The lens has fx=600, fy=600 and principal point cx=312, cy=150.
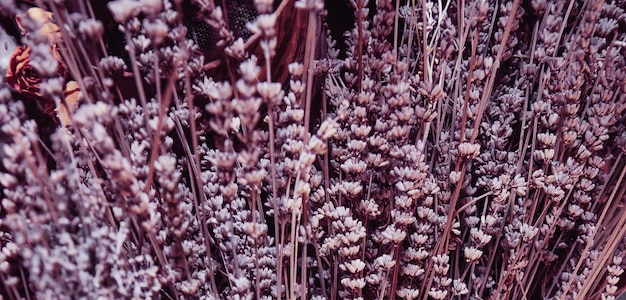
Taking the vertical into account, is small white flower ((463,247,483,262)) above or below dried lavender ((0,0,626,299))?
below

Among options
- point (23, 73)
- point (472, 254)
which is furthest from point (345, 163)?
point (23, 73)

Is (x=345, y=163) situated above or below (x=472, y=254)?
above

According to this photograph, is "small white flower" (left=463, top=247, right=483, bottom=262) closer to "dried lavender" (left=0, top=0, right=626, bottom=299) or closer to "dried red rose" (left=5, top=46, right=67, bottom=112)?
"dried lavender" (left=0, top=0, right=626, bottom=299)

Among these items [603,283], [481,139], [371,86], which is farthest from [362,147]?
[603,283]

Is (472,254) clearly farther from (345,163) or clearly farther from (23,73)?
(23,73)

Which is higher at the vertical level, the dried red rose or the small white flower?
the dried red rose

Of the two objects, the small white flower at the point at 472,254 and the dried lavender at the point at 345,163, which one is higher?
the dried lavender at the point at 345,163

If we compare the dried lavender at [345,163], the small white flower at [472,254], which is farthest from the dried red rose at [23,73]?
the small white flower at [472,254]

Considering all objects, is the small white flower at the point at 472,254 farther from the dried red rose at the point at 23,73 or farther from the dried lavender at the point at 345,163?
the dried red rose at the point at 23,73

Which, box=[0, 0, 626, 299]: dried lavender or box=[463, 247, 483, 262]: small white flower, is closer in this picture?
box=[0, 0, 626, 299]: dried lavender

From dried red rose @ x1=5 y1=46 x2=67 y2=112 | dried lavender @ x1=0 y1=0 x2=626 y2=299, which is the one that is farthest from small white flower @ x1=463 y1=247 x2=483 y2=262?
dried red rose @ x1=5 y1=46 x2=67 y2=112

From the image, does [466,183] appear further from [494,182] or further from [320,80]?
[320,80]
